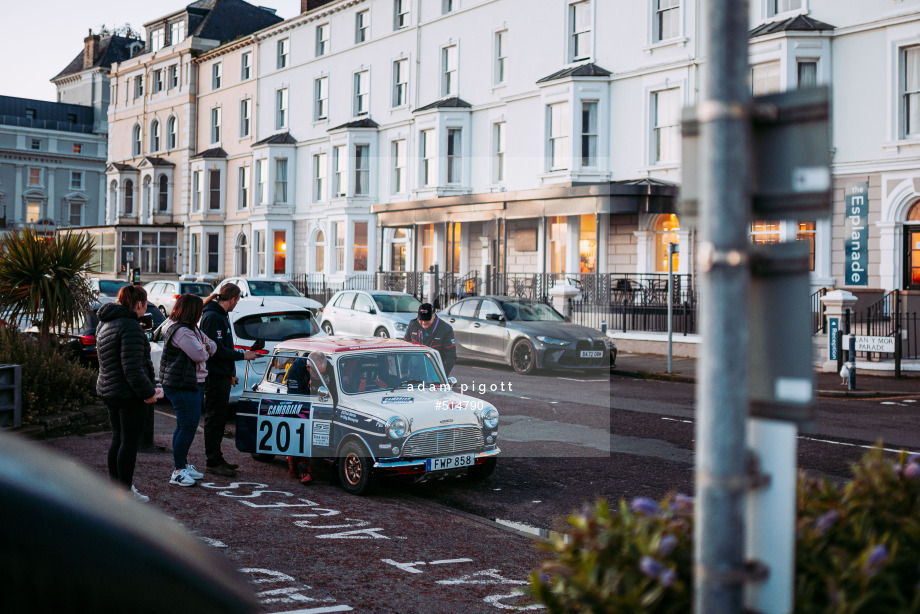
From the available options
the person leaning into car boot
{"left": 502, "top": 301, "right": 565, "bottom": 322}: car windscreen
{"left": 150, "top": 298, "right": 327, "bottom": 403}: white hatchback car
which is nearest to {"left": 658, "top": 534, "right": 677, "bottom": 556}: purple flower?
the person leaning into car boot

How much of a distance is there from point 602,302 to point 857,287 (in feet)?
22.3

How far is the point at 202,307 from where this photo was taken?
30.1 feet

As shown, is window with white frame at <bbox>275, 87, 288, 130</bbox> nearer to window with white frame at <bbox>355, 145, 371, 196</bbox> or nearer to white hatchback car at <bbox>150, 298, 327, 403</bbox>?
window with white frame at <bbox>355, 145, 371, 196</bbox>

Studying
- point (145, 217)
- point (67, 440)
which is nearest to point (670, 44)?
point (67, 440)

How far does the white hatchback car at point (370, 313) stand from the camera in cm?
2259

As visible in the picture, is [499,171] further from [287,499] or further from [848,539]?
[848,539]

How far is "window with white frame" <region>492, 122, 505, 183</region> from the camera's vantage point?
3369 centimetres

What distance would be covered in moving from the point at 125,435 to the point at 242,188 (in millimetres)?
42841

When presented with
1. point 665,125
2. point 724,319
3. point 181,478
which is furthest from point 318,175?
point 724,319

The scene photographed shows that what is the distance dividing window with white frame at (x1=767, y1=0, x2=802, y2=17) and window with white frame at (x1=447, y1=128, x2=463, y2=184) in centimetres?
1301

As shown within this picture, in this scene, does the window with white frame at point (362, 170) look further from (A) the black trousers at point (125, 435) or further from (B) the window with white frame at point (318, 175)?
(A) the black trousers at point (125, 435)

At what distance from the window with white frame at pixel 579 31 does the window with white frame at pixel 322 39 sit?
51.2 feet

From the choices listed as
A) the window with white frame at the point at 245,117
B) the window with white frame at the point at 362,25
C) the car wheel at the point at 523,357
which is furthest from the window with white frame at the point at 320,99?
the car wheel at the point at 523,357


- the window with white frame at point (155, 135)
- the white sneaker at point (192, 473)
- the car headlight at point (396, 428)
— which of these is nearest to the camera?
the car headlight at point (396, 428)
